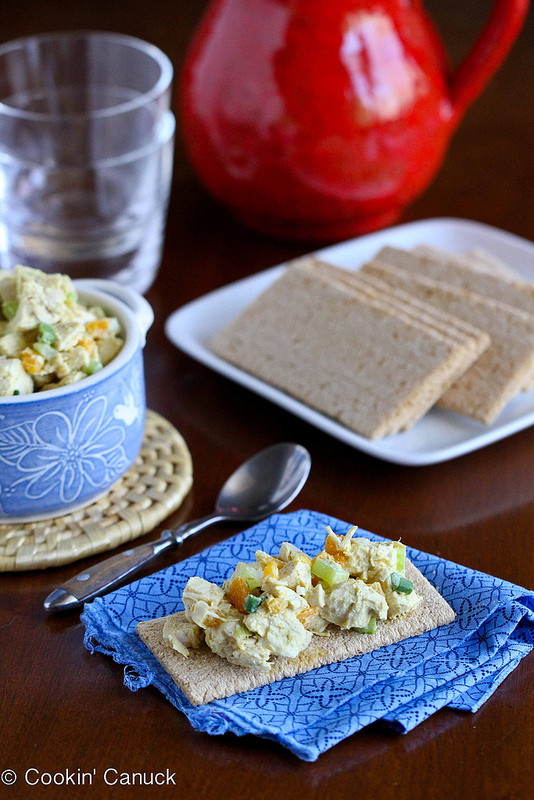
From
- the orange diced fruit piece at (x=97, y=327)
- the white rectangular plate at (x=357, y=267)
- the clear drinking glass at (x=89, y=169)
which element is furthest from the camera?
Result: the clear drinking glass at (x=89, y=169)

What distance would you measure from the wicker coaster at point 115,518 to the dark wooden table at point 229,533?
25mm

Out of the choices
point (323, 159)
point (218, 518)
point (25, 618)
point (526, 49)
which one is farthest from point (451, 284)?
point (526, 49)

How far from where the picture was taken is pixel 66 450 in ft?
3.48

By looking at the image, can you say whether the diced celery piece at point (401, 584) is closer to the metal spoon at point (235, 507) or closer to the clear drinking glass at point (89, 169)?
the metal spoon at point (235, 507)

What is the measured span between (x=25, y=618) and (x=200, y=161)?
40.9 inches

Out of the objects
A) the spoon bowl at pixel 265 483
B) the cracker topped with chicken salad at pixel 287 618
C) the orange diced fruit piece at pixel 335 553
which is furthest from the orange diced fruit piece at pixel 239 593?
the spoon bowl at pixel 265 483

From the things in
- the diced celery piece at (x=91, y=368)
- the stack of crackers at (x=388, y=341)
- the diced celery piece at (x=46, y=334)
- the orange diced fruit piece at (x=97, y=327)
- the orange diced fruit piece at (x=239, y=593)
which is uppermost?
the diced celery piece at (x=46, y=334)

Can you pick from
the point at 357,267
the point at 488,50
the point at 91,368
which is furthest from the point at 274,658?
the point at 488,50

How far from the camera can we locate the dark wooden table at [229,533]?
0.83 m

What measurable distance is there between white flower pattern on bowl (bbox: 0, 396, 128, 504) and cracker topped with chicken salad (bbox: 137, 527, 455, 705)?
0.74ft

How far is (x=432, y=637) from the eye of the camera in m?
0.93

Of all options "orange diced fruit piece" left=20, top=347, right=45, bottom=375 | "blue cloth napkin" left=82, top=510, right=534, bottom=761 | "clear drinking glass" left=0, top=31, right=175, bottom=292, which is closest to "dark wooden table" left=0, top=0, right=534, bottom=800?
"blue cloth napkin" left=82, top=510, right=534, bottom=761

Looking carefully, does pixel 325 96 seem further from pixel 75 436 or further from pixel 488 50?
pixel 75 436

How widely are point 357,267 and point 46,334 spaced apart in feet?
2.64
